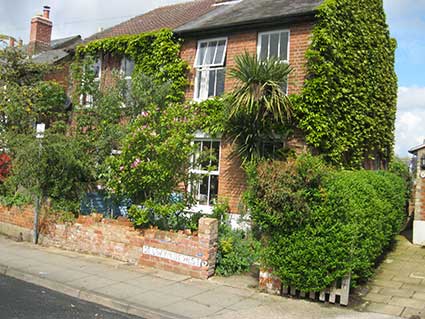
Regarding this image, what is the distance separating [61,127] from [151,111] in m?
4.50

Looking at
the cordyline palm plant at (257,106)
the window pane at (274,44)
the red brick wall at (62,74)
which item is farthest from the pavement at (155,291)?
the red brick wall at (62,74)

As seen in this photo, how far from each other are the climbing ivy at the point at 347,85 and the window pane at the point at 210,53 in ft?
10.7

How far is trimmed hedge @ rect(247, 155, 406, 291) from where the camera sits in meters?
6.57

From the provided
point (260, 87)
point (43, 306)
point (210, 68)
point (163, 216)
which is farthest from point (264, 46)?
point (43, 306)

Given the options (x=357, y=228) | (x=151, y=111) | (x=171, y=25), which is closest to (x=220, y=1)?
(x=171, y=25)

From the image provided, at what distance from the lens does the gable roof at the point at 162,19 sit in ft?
52.3

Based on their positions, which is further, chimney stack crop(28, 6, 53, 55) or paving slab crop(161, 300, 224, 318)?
chimney stack crop(28, 6, 53, 55)

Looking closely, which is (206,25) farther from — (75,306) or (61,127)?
(75,306)

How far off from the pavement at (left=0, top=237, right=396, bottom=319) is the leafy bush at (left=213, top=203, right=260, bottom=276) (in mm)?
264

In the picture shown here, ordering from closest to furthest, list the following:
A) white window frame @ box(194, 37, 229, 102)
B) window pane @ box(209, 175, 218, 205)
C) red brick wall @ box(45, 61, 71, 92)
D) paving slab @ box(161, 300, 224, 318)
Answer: paving slab @ box(161, 300, 224, 318) < window pane @ box(209, 175, 218, 205) < white window frame @ box(194, 37, 229, 102) < red brick wall @ box(45, 61, 71, 92)

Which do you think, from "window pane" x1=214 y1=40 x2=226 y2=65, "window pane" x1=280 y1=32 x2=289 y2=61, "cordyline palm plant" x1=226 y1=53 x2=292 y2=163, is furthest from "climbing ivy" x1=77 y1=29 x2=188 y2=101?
"window pane" x1=280 y1=32 x2=289 y2=61

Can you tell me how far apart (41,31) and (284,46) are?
56.5 feet

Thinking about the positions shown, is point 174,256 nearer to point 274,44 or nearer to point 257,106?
point 257,106

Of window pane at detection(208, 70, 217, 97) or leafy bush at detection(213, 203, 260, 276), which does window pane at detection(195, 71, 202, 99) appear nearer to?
window pane at detection(208, 70, 217, 97)
